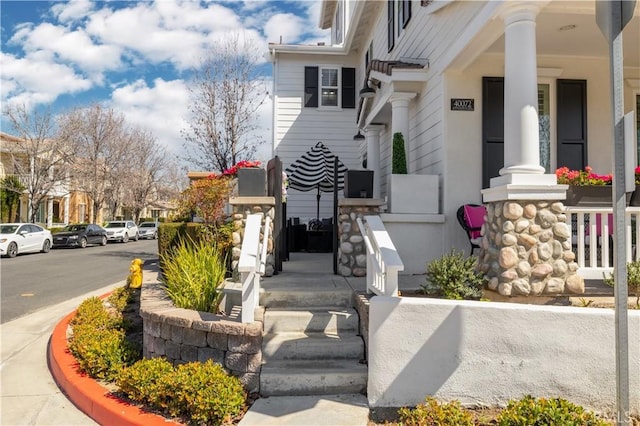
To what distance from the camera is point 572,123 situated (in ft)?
22.7

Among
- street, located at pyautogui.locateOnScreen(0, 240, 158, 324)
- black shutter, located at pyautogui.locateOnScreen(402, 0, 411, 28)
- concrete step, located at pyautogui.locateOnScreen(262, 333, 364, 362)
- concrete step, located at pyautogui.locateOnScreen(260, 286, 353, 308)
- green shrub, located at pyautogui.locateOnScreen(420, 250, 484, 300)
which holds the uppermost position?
black shutter, located at pyautogui.locateOnScreen(402, 0, 411, 28)

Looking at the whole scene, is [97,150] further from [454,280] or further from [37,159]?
[454,280]

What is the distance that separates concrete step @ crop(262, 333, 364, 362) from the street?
558cm

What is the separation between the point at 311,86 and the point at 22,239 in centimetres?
1351

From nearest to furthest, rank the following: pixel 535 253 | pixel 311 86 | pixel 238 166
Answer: pixel 535 253, pixel 238 166, pixel 311 86

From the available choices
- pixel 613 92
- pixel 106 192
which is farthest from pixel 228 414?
pixel 106 192

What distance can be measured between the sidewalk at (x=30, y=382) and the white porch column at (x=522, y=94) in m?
4.70

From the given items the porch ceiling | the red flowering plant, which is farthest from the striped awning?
the porch ceiling

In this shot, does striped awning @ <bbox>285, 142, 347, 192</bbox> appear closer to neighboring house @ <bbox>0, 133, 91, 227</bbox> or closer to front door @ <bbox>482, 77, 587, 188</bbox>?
front door @ <bbox>482, 77, 587, 188</bbox>

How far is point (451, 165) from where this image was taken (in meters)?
6.55

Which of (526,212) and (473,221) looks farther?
(473,221)

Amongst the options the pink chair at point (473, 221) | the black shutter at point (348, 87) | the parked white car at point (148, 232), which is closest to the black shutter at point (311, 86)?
the black shutter at point (348, 87)

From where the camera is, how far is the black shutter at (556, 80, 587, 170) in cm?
689

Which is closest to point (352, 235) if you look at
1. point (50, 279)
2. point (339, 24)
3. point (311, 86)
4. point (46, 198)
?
point (50, 279)
